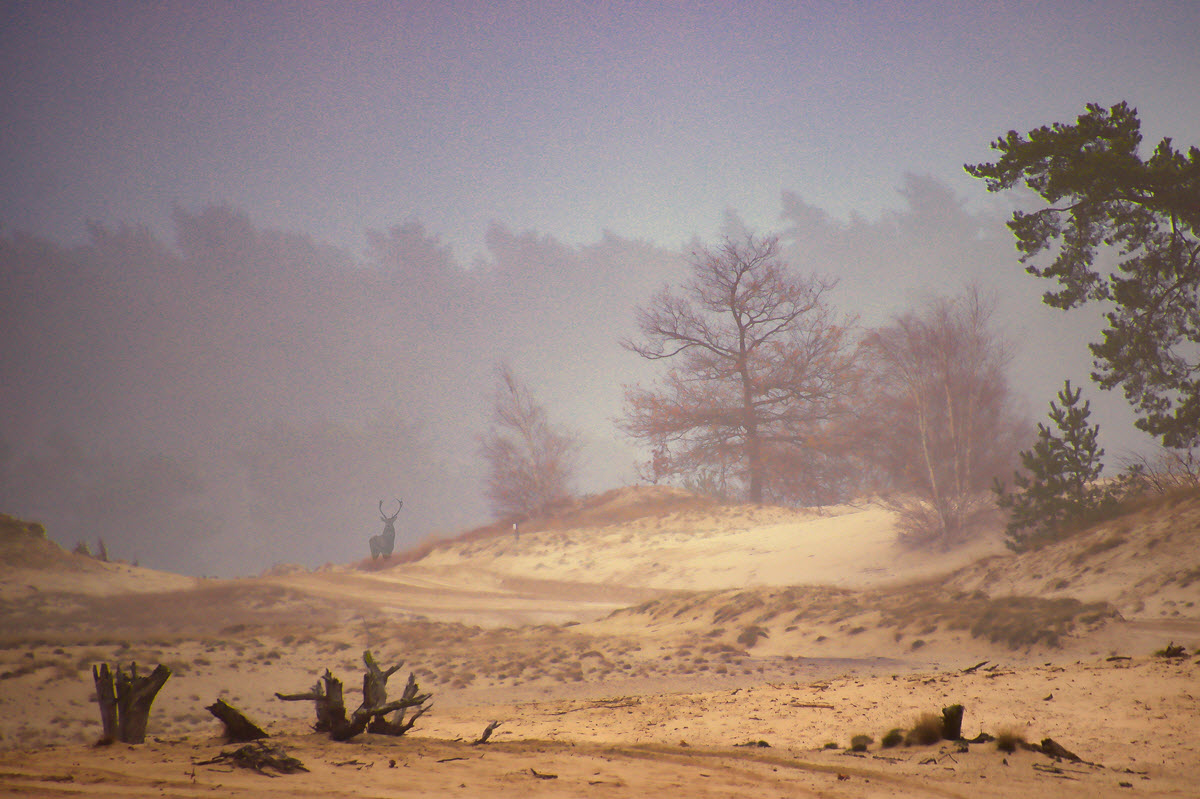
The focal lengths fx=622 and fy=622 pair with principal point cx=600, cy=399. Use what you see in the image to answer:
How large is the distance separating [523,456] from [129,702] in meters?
24.3

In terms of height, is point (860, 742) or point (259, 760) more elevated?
point (259, 760)

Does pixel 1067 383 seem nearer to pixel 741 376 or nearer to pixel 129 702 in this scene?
pixel 129 702

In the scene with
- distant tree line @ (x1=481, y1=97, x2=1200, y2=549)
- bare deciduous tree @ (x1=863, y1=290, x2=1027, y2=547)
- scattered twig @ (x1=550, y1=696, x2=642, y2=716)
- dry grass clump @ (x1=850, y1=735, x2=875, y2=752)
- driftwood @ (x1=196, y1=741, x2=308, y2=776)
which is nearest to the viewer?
driftwood @ (x1=196, y1=741, x2=308, y2=776)

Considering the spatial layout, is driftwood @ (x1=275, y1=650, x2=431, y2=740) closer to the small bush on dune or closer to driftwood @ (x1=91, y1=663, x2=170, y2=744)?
driftwood @ (x1=91, y1=663, x2=170, y2=744)

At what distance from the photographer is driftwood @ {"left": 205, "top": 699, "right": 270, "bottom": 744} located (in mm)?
4012

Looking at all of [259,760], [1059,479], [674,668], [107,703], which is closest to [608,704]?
[674,668]

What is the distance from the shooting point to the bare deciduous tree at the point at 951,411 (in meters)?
13.1

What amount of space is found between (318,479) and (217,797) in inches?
2703

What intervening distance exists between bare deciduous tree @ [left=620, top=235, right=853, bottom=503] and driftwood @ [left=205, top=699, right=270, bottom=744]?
859 inches

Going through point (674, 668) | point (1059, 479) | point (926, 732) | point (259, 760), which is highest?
point (1059, 479)

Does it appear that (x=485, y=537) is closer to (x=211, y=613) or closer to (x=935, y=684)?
(x=211, y=613)

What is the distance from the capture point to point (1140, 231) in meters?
11.2

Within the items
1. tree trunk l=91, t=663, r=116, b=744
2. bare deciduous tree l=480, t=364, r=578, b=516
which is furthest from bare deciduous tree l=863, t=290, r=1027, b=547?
bare deciduous tree l=480, t=364, r=578, b=516

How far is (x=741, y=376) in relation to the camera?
85.5 feet
